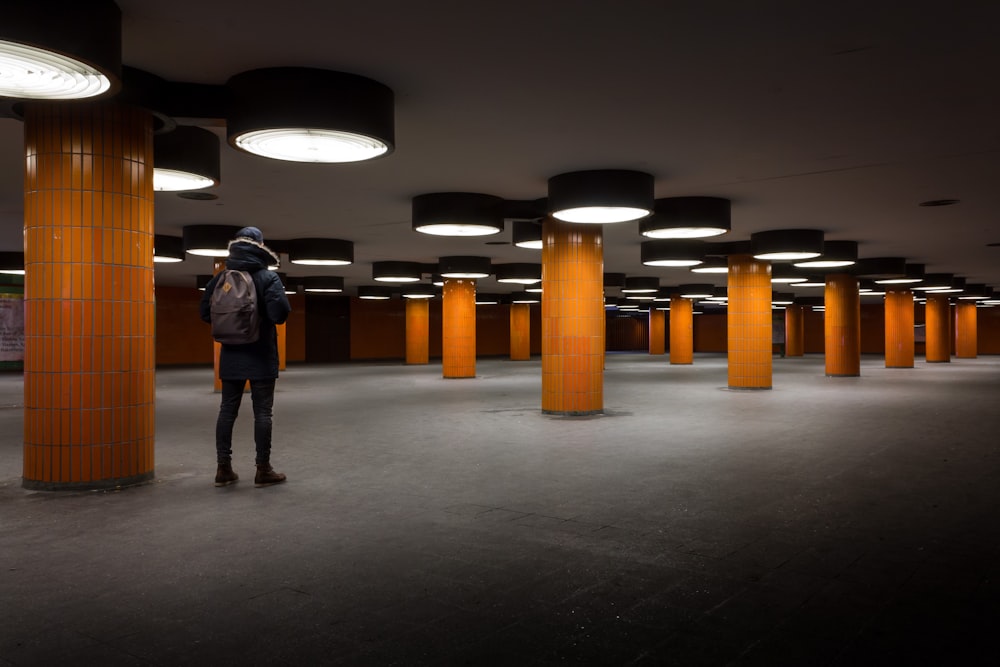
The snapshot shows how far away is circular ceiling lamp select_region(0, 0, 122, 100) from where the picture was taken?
217 inches

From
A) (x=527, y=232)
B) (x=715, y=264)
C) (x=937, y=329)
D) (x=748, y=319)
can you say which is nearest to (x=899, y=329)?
(x=937, y=329)

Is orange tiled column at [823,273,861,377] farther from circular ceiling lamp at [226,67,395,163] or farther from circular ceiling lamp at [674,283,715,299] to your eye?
circular ceiling lamp at [226,67,395,163]

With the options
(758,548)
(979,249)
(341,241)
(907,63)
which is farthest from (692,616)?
(979,249)

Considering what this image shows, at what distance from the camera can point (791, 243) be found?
19812mm

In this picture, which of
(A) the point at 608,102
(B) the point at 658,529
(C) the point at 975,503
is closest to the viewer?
(B) the point at 658,529

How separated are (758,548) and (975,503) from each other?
2.93 metres

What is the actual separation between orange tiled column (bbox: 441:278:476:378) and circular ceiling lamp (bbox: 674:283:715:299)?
15210 millimetres

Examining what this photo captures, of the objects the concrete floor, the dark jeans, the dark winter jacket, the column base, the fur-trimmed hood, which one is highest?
the fur-trimmed hood

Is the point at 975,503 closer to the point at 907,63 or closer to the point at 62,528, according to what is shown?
the point at 907,63

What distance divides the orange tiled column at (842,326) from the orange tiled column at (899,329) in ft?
25.5

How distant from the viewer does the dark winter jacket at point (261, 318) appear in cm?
805

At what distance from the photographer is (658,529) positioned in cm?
628

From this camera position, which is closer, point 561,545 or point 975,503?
point 561,545

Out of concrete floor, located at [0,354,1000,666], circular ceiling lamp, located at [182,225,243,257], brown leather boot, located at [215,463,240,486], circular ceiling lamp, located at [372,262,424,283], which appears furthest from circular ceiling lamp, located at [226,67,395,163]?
circular ceiling lamp, located at [372,262,424,283]
